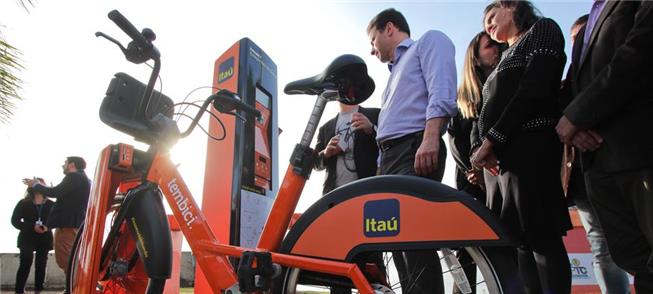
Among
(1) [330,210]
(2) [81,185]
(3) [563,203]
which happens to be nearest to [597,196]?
(3) [563,203]

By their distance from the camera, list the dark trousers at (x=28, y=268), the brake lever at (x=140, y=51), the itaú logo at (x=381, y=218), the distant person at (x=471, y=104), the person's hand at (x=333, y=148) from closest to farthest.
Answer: the itaú logo at (x=381, y=218)
the brake lever at (x=140, y=51)
the distant person at (x=471, y=104)
the person's hand at (x=333, y=148)
the dark trousers at (x=28, y=268)

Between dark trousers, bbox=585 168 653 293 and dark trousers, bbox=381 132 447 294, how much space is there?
0.53 metres

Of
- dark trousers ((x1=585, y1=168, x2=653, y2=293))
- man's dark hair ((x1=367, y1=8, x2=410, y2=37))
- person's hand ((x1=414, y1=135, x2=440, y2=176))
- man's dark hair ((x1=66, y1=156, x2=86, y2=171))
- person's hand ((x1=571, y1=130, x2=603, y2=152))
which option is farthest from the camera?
man's dark hair ((x1=66, y1=156, x2=86, y2=171))

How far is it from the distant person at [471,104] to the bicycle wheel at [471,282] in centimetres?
62

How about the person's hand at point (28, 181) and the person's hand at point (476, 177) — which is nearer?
the person's hand at point (476, 177)

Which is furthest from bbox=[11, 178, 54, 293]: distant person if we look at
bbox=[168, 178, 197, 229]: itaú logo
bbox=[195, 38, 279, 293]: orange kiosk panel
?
bbox=[168, 178, 197, 229]: itaú logo

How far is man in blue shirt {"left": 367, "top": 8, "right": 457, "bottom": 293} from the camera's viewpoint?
4.89 feet

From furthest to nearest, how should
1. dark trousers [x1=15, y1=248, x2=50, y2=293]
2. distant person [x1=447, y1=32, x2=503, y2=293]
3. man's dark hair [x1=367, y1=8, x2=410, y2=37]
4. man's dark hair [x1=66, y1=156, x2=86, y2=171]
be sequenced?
dark trousers [x1=15, y1=248, x2=50, y2=293] → man's dark hair [x1=66, y1=156, x2=86, y2=171] → man's dark hair [x1=367, y1=8, x2=410, y2=37] → distant person [x1=447, y1=32, x2=503, y2=293]

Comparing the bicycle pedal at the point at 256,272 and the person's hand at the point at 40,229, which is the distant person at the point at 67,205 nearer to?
the person's hand at the point at 40,229

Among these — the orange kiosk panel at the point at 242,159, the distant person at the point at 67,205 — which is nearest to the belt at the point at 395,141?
the orange kiosk panel at the point at 242,159

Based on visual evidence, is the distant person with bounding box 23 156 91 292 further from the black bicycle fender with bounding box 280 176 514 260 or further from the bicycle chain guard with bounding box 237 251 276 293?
the black bicycle fender with bounding box 280 176 514 260

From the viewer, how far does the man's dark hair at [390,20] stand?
6.91 ft

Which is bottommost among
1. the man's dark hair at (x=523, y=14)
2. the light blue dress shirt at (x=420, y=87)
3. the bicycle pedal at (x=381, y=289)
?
the bicycle pedal at (x=381, y=289)

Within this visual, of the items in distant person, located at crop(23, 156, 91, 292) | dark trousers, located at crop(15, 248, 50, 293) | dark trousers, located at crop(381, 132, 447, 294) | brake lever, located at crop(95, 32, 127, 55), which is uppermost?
brake lever, located at crop(95, 32, 127, 55)
